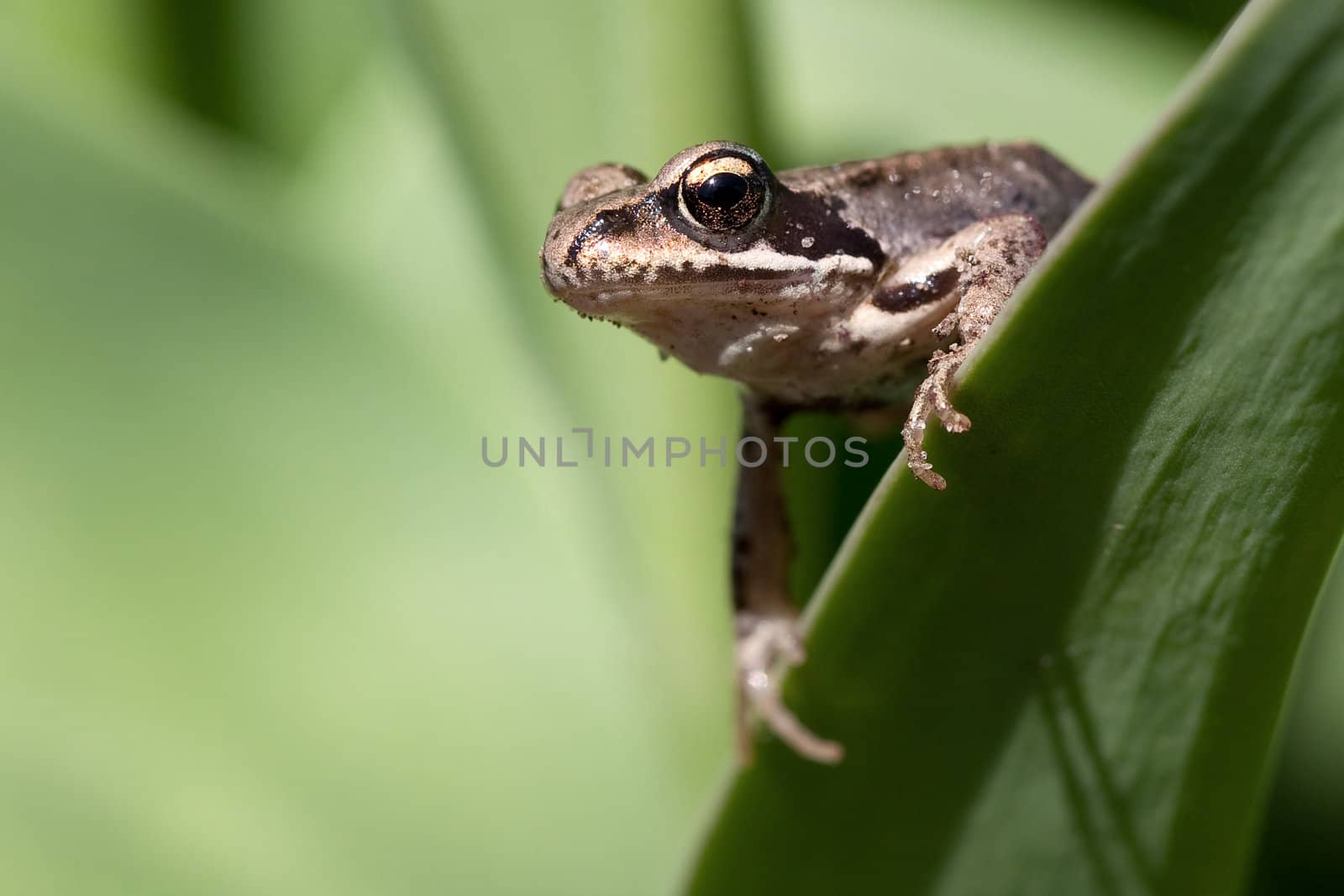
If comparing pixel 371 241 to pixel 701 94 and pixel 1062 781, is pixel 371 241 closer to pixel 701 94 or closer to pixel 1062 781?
pixel 701 94

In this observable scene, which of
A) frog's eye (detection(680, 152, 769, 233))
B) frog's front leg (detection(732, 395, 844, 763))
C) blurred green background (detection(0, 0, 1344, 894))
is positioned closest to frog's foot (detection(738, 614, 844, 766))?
frog's front leg (detection(732, 395, 844, 763))

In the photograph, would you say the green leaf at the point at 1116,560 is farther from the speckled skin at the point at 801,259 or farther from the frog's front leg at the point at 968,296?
the speckled skin at the point at 801,259

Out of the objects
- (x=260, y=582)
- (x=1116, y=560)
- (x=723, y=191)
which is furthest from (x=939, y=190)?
(x=260, y=582)

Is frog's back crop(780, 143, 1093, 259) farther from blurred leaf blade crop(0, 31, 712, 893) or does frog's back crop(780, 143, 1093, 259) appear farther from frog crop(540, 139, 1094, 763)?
blurred leaf blade crop(0, 31, 712, 893)

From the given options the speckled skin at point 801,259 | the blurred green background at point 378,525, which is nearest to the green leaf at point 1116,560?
the speckled skin at point 801,259

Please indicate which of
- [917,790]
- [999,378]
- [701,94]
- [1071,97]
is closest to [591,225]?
[701,94]

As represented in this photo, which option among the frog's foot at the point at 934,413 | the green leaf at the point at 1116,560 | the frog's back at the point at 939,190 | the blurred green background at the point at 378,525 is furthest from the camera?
the blurred green background at the point at 378,525
